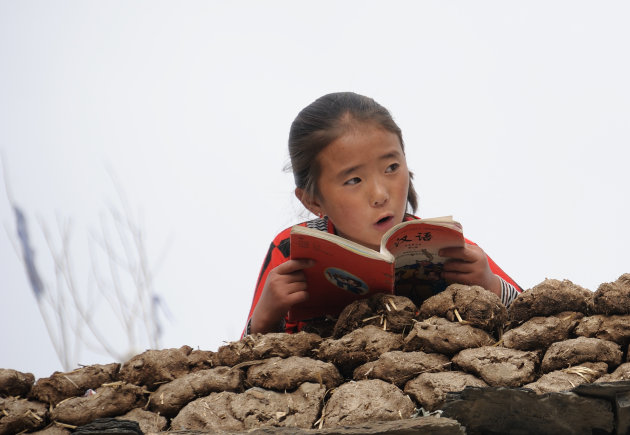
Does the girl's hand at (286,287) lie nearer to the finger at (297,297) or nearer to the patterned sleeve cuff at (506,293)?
the finger at (297,297)

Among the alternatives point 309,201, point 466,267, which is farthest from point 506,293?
point 309,201

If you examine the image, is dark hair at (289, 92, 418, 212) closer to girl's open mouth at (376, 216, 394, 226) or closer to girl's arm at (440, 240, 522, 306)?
girl's open mouth at (376, 216, 394, 226)

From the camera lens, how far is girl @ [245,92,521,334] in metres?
2.05

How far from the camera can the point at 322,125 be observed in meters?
2.46

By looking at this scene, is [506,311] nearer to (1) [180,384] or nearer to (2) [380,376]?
(2) [380,376]

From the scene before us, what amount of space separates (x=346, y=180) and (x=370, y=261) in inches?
27.7

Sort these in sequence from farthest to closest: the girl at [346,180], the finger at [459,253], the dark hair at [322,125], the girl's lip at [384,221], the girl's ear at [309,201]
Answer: the girl's ear at [309,201] → the dark hair at [322,125] → the girl's lip at [384,221] → the girl at [346,180] → the finger at [459,253]

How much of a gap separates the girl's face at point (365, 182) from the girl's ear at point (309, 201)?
0.58ft

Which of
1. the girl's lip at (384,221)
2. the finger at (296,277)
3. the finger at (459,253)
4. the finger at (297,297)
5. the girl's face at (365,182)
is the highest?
the girl's face at (365,182)

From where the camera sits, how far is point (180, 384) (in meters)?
1.65

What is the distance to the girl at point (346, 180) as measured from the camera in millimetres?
2053

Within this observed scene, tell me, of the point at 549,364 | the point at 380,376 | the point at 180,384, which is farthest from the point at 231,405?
the point at 549,364

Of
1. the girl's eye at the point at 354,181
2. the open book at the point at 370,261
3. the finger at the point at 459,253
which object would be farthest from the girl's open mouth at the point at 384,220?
the finger at the point at 459,253

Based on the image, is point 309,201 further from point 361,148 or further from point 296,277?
point 296,277
